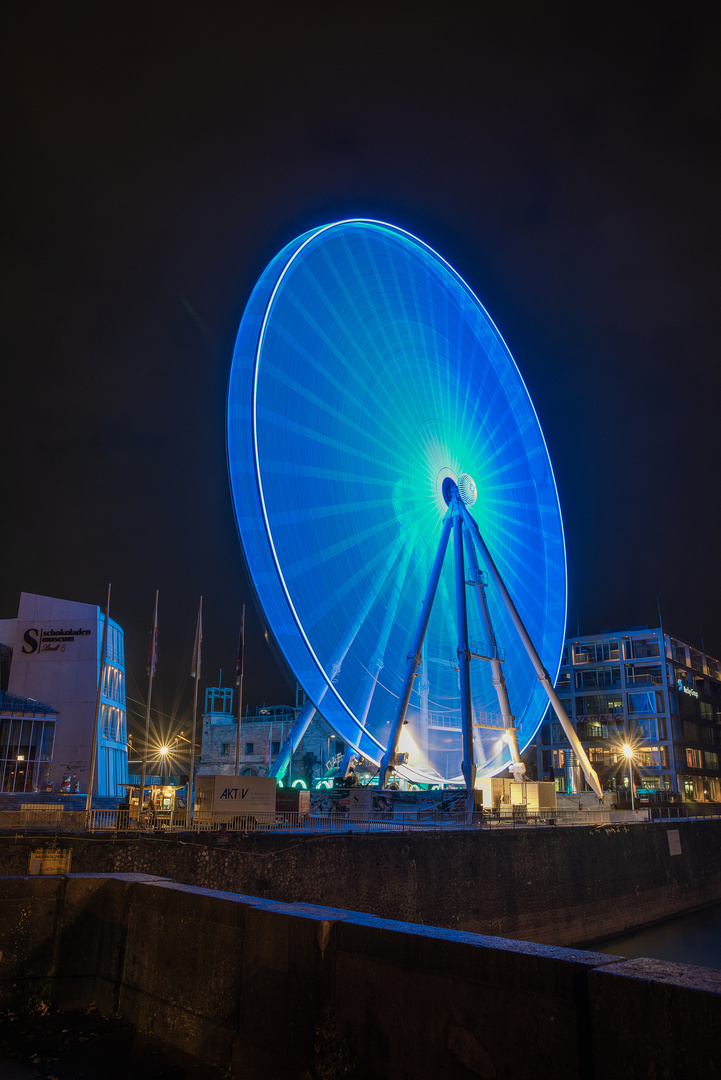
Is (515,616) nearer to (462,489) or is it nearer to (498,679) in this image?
(498,679)

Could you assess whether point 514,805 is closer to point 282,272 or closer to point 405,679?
point 405,679

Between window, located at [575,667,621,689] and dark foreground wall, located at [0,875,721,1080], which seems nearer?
dark foreground wall, located at [0,875,721,1080]

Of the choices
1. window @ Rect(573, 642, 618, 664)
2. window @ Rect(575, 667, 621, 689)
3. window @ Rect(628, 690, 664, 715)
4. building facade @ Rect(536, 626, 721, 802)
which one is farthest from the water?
window @ Rect(573, 642, 618, 664)

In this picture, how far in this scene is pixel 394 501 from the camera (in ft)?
104

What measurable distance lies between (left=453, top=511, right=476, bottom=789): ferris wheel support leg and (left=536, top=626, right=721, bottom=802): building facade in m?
47.6

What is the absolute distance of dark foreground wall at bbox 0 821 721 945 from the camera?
17703mm

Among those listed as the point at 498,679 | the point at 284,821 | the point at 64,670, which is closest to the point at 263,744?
the point at 64,670

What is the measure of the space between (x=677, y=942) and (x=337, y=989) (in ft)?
104

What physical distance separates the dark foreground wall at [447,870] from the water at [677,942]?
1.92ft

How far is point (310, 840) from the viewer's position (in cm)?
1978

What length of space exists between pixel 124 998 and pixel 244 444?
757 inches

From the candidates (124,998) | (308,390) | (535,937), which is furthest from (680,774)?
(124,998)

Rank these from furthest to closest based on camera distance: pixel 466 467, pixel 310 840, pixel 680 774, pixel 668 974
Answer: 1. pixel 680 774
2. pixel 466 467
3. pixel 310 840
4. pixel 668 974

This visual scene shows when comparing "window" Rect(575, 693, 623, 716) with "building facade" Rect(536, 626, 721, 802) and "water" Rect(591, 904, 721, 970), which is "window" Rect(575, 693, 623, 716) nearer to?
"building facade" Rect(536, 626, 721, 802)
